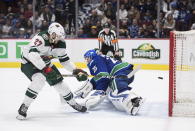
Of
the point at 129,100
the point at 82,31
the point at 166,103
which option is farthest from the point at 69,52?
the point at 129,100

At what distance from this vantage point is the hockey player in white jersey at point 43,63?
167 inches

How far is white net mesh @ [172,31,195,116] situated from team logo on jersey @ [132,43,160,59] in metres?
4.51

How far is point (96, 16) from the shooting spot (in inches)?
394

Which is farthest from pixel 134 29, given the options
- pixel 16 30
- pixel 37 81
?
pixel 37 81

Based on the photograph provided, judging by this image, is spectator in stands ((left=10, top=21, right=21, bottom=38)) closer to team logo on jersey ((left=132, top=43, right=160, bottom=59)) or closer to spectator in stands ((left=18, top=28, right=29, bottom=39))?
spectator in stands ((left=18, top=28, right=29, bottom=39))

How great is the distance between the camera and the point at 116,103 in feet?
15.6

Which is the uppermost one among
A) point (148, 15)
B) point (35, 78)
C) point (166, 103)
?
point (148, 15)

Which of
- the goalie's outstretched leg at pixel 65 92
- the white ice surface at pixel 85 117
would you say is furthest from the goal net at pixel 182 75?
the goalie's outstretched leg at pixel 65 92

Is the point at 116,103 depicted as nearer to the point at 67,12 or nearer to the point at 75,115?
the point at 75,115

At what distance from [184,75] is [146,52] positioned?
4607 millimetres

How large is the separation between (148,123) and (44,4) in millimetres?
6517

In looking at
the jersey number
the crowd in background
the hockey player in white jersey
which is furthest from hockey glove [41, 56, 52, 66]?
the crowd in background

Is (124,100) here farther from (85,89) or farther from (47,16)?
(47,16)

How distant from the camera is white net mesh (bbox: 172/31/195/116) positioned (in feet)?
14.9
